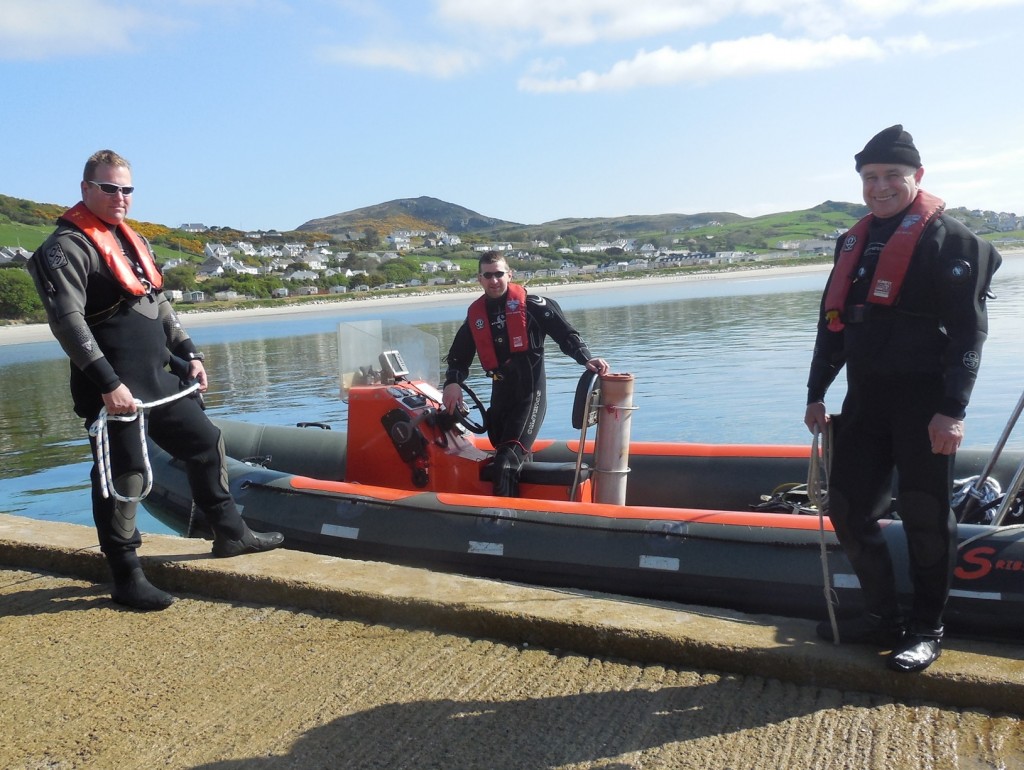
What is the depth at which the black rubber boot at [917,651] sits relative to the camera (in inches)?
91.9

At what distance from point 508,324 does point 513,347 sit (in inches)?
4.9

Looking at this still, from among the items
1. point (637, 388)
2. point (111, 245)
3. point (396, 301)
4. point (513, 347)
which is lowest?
point (637, 388)

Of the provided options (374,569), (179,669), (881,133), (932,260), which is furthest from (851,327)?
Answer: (179,669)

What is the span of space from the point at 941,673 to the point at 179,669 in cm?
220

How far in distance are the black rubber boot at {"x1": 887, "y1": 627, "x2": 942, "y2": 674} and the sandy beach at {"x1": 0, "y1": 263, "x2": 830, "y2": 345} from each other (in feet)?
128

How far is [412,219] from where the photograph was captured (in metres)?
179

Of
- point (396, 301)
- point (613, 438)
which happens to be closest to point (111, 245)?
point (613, 438)

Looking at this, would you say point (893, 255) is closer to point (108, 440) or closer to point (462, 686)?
point (462, 686)

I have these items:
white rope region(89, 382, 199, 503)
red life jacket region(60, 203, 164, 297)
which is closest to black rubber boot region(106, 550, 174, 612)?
white rope region(89, 382, 199, 503)

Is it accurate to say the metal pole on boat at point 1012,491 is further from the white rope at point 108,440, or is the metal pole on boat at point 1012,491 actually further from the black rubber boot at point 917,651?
the white rope at point 108,440

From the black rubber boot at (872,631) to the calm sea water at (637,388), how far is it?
3.79m

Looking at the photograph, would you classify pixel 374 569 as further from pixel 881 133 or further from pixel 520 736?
pixel 881 133

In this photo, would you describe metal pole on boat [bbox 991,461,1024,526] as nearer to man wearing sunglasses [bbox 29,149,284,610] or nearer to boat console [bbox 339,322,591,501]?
boat console [bbox 339,322,591,501]

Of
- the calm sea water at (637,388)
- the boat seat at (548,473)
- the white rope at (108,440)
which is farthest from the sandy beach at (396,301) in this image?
the white rope at (108,440)
